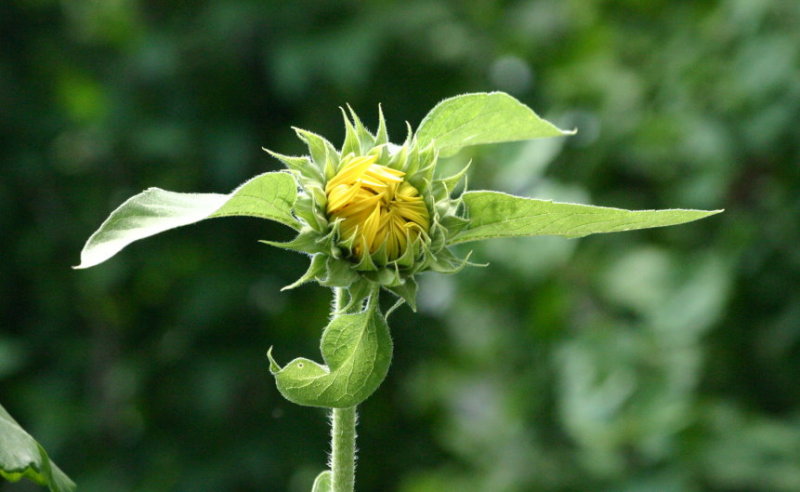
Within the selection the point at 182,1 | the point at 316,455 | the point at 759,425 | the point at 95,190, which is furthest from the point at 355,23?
the point at 759,425

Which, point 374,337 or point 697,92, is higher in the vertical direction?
point 697,92

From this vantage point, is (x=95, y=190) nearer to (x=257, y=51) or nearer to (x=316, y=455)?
(x=257, y=51)

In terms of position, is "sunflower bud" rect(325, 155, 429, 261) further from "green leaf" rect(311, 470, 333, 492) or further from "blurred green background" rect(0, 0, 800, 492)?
"blurred green background" rect(0, 0, 800, 492)

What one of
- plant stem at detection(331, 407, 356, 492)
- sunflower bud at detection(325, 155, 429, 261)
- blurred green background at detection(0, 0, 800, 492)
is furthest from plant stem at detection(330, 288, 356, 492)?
blurred green background at detection(0, 0, 800, 492)

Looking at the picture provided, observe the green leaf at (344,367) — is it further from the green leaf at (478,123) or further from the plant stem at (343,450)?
the green leaf at (478,123)

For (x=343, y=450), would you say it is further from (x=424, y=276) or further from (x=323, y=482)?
(x=424, y=276)

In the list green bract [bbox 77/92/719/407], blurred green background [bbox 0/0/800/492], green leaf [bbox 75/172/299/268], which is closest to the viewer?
green leaf [bbox 75/172/299/268]

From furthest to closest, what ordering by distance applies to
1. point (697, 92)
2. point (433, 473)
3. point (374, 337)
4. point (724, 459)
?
point (433, 473) < point (697, 92) < point (724, 459) < point (374, 337)

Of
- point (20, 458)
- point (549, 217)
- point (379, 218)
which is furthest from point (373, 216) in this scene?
point (20, 458)
